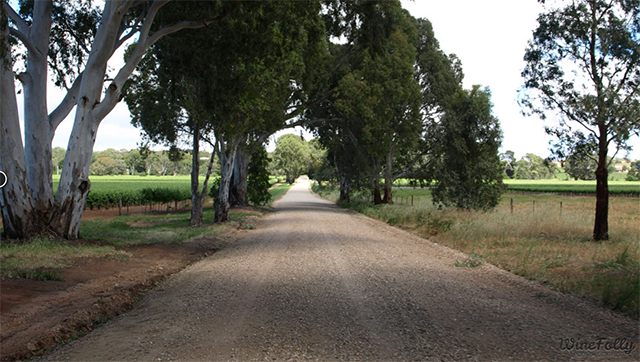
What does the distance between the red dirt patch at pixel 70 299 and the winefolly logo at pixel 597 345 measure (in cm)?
540

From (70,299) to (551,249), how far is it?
1063cm

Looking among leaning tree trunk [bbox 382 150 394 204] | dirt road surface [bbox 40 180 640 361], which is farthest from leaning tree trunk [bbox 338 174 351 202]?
dirt road surface [bbox 40 180 640 361]

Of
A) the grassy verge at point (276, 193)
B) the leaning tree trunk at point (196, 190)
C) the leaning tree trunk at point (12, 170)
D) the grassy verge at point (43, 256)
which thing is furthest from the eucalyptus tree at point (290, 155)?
the grassy verge at point (43, 256)

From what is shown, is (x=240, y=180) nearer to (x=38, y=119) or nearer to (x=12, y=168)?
(x=38, y=119)

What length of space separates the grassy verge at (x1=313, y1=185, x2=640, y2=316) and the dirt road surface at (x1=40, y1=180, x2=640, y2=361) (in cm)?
52

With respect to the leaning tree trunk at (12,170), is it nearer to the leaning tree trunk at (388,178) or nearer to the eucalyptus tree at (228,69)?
the eucalyptus tree at (228,69)

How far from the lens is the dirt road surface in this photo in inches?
178

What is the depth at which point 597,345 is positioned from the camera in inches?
187

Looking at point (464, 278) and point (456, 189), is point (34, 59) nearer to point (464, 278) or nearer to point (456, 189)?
point (464, 278)

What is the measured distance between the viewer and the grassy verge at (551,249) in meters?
7.30

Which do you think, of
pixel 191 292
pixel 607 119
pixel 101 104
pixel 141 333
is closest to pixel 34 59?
pixel 101 104

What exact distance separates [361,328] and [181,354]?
1.99m

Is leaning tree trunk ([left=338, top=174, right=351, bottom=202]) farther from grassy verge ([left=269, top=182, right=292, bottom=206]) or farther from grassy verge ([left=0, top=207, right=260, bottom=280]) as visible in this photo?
grassy verge ([left=0, top=207, right=260, bottom=280])

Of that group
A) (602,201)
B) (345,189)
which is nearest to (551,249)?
(602,201)
